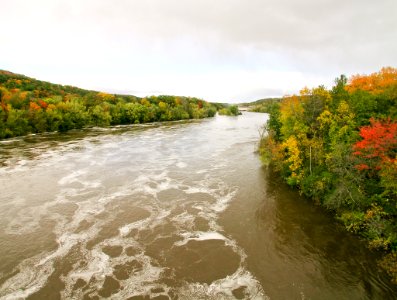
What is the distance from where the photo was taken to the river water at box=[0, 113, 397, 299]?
42.6ft

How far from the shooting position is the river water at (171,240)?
12977 millimetres

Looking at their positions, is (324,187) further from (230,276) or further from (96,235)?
(96,235)

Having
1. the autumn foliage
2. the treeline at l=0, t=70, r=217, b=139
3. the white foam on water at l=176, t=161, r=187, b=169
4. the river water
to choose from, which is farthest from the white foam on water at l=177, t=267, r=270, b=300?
the treeline at l=0, t=70, r=217, b=139

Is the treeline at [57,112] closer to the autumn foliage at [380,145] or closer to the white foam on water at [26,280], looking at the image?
the white foam on water at [26,280]

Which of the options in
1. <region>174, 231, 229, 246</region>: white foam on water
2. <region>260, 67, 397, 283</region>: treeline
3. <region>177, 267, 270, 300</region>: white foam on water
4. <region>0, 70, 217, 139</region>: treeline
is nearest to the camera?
<region>177, 267, 270, 300</region>: white foam on water

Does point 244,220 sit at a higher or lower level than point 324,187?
lower

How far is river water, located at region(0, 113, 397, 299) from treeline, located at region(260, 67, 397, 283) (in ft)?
Answer: 4.62

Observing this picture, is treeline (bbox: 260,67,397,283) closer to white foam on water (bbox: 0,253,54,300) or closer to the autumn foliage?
the autumn foliage

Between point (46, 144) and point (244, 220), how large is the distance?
45.3 m

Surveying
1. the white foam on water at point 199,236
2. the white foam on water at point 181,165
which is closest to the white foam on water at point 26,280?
the white foam on water at point 199,236

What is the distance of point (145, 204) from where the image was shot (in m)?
22.5

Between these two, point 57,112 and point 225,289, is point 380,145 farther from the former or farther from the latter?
point 57,112

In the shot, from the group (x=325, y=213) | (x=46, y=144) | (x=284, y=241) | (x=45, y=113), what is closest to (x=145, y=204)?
(x=284, y=241)

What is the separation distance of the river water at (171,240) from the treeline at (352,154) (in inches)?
55.5
